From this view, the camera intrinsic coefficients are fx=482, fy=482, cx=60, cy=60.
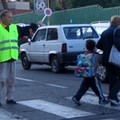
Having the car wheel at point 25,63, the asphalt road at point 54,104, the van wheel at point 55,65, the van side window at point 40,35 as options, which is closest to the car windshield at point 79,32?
the van wheel at point 55,65

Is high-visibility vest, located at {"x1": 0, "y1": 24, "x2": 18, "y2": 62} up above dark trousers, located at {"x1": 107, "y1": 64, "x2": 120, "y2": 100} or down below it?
above

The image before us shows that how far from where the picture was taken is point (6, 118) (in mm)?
8836

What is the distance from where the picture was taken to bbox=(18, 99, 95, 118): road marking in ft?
30.0

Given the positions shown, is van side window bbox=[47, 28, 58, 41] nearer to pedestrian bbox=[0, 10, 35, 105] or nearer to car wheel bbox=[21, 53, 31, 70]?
car wheel bbox=[21, 53, 31, 70]

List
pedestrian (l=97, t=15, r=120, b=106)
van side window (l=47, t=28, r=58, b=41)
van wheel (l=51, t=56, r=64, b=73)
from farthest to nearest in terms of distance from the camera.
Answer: van side window (l=47, t=28, r=58, b=41) < van wheel (l=51, t=56, r=64, b=73) < pedestrian (l=97, t=15, r=120, b=106)

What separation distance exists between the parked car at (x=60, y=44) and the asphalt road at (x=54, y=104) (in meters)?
2.41

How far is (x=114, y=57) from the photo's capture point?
978cm

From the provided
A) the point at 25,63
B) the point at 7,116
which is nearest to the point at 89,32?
the point at 25,63

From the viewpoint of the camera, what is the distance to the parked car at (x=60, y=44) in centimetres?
1722

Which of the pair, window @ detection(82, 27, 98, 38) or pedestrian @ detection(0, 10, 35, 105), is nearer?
pedestrian @ detection(0, 10, 35, 105)

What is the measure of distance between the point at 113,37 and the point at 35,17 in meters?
29.6

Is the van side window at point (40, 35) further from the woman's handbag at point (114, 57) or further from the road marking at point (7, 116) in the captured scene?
the road marking at point (7, 116)

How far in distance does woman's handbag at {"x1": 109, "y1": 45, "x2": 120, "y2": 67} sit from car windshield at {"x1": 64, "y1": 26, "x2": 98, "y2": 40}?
7.65m

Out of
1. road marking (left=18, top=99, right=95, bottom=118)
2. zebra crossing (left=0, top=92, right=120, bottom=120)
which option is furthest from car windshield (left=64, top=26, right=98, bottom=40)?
road marking (left=18, top=99, right=95, bottom=118)
